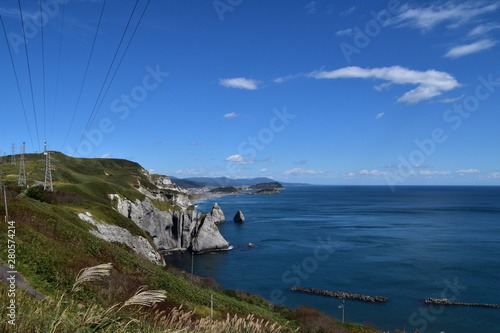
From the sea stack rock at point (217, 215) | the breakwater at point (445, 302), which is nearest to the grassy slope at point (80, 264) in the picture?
the breakwater at point (445, 302)

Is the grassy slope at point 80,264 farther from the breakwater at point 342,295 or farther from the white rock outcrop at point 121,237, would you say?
the breakwater at point 342,295

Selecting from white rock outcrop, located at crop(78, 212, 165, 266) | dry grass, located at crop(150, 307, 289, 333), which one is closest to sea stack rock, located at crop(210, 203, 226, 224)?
white rock outcrop, located at crop(78, 212, 165, 266)

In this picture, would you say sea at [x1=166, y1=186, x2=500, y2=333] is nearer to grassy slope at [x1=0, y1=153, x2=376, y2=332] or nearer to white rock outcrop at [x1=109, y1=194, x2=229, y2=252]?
white rock outcrop at [x1=109, y1=194, x2=229, y2=252]

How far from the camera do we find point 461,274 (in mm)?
63375

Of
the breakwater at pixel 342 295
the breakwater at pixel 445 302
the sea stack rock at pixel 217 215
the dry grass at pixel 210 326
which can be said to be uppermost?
the dry grass at pixel 210 326

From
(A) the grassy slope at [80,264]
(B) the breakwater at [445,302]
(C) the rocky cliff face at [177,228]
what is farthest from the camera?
(C) the rocky cliff face at [177,228]

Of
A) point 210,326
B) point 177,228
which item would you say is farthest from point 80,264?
point 177,228

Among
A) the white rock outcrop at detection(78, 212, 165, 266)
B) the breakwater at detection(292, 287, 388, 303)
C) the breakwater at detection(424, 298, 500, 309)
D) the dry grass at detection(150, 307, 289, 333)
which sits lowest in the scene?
the breakwater at detection(424, 298, 500, 309)

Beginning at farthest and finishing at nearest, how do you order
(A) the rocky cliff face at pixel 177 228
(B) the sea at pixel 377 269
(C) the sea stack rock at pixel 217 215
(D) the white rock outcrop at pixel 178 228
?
(C) the sea stack rock at pixel 217 215, (A) the rocky cliff face at pixel 177 228, (D) the white rock outcrop at pixel 178 228, (B) the sea at pixel 377 269

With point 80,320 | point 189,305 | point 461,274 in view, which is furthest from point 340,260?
point 80,320

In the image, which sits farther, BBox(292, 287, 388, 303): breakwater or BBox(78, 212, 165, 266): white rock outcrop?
BBox(292, 287, 388, 303): breakwater

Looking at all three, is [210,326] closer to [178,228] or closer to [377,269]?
[377,269]

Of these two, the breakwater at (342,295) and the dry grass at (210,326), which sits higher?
the dry grass at (210,326)

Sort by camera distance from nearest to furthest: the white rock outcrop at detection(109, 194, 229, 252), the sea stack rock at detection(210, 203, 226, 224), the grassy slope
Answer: the grassy slope → the white rock outcrop at detection(109, 194, 229, 252) → the sea stack rock at detection(210, 203, 226, 224)
